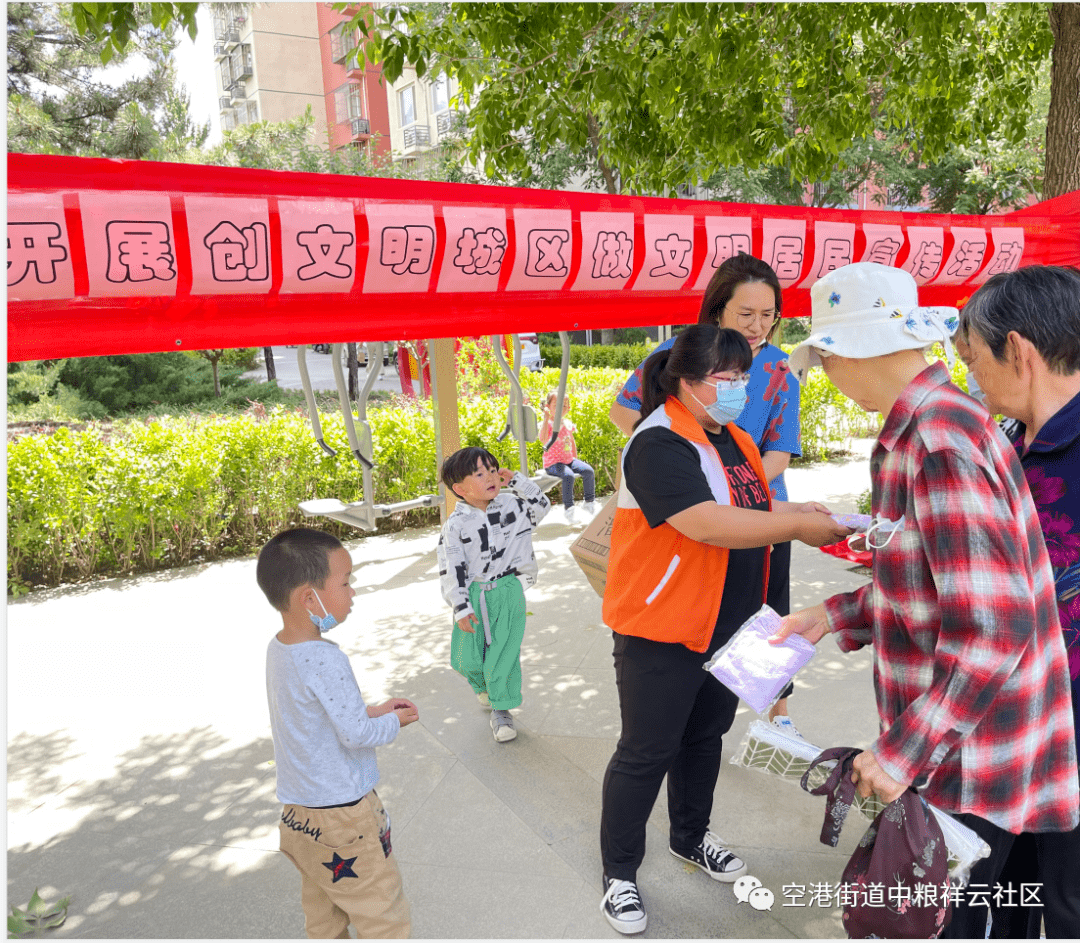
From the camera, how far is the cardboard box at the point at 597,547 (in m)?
3.39

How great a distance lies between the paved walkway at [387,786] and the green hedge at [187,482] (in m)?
0.86

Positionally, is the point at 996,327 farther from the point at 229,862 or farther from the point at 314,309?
the point at 229,862

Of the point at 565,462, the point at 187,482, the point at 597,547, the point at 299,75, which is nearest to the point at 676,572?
the point at 597,547

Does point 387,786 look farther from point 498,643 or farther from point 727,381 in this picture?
point 727,381

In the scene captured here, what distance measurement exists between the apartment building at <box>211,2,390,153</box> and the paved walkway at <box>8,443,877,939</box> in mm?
35606

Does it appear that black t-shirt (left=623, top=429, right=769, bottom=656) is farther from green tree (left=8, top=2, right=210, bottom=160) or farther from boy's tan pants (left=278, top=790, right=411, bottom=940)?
green tree (left=8, top=2, right=210, bottom=160)

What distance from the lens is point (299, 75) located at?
40812mm

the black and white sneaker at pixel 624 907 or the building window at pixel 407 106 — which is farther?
the building window at pixel 407 106

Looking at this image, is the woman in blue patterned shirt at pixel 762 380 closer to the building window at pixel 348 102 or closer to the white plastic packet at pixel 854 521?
the white plastic packet at pixel 854 521

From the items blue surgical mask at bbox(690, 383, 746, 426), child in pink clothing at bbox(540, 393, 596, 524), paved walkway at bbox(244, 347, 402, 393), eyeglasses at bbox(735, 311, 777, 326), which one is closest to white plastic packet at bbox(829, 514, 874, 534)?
blue surgical mask at bbox(690, 383, 746, 426)

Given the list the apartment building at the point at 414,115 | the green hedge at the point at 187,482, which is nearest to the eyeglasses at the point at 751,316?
the green hedge at the point at 187,482

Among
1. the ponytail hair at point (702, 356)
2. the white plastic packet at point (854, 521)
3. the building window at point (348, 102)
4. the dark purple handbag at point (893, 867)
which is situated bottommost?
the dark purple handbag at point (893, 867)

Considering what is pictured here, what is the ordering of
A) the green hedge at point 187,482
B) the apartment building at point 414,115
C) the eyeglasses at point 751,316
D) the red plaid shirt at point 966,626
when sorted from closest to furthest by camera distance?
the red plaid shirt at point 966,626 < the eyeglasses at point 751,316 < the green hedge at point 187,482 < the apartment building at point 414,115

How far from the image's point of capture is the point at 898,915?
1559 mm
